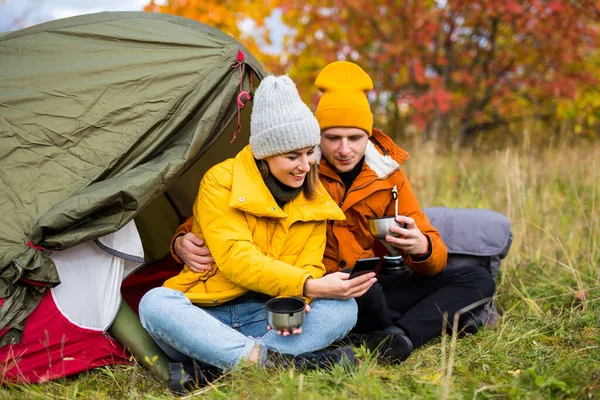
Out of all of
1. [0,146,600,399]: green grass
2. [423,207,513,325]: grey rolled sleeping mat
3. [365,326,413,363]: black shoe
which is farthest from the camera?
[423,207,513,325]: grey rolled sleeping mat

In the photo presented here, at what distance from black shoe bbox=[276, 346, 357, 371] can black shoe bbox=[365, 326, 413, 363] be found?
0.17m

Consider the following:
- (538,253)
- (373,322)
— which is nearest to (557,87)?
(538,253)

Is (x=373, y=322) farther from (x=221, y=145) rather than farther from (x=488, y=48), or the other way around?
(x=488, y=48)

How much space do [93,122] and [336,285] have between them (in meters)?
1.27

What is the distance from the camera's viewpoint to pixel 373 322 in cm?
256

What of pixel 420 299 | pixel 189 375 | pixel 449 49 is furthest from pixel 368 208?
pixel 449 49

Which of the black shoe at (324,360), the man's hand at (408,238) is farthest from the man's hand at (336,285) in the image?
the man's hand at (408,238)

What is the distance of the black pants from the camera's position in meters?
2.53

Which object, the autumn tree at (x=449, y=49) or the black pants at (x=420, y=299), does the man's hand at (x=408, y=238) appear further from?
the autumn tree at (x=449, y=49)

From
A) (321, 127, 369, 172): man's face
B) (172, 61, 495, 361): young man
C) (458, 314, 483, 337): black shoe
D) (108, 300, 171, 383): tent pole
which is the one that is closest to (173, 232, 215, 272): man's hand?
(172, 61, 495, 361): young man

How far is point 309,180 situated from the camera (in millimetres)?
2496

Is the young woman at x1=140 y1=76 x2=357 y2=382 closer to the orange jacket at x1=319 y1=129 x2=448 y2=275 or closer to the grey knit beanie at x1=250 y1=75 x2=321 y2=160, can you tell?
the grey knit beanie at x1=250 y1=75 x2=321 y2=160

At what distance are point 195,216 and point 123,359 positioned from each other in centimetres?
70

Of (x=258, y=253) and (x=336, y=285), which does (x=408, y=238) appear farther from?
(x=258, y=253)
